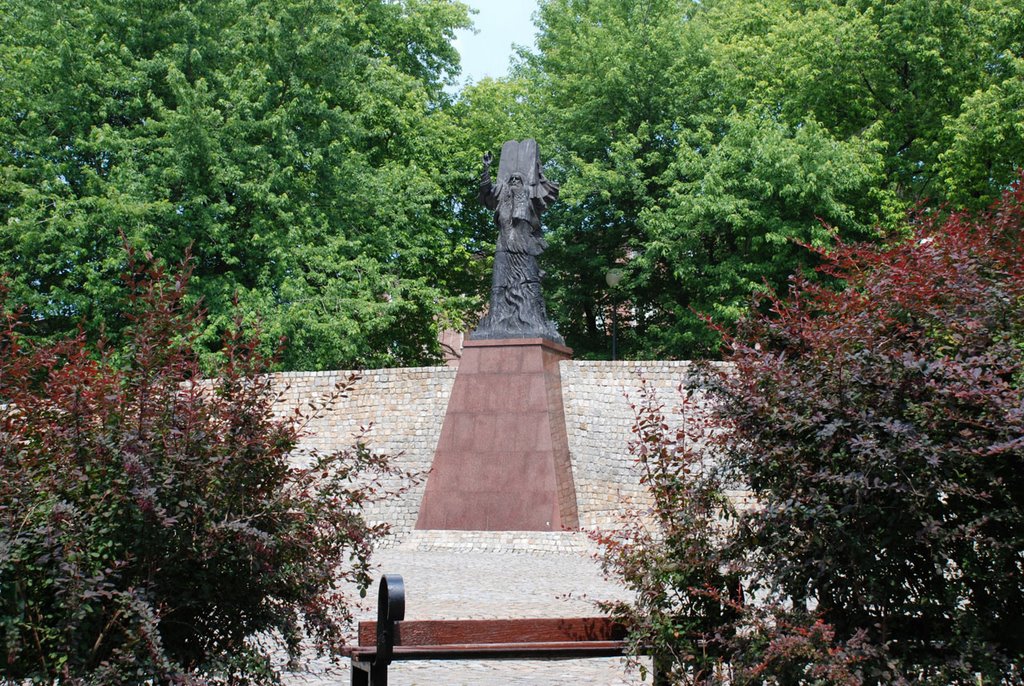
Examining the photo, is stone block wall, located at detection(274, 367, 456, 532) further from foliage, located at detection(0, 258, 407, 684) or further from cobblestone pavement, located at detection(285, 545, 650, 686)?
foliage, located at detection(0, 258, 407, 684)

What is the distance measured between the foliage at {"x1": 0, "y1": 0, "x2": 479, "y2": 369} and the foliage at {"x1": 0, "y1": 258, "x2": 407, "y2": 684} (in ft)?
50.8

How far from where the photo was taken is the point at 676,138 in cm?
2541

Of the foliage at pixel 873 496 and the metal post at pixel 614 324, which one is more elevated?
the metal post at pixel 614 324

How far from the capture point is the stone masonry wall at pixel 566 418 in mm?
17766

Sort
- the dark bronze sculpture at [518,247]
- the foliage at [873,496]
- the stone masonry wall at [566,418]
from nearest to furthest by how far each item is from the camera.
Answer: the foliage at [873,496] → the dark bronze sculpture at [518,247] → the stone masonry wall at [566,418]

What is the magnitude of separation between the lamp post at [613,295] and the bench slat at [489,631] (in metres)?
20.8

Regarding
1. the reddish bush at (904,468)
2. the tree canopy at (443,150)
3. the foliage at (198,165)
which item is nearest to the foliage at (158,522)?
the reddish bush at (904,468)

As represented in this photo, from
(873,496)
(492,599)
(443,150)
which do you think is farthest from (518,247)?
(873,496)

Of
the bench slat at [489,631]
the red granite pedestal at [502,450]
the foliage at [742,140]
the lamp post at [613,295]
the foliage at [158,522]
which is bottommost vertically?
the bench slat at [489,631]

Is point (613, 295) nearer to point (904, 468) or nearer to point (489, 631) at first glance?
point (489, 631)

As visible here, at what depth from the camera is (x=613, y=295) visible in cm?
2647

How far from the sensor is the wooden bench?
3.93 m

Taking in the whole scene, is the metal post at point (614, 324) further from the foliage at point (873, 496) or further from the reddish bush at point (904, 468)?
the reddish bush at point (904, 468)

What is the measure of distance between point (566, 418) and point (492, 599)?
9416 mm
